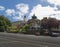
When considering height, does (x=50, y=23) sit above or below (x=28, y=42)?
above

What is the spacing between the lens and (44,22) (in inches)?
3819

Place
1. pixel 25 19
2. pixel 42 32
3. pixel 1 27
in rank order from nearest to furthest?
1. pixel 42 32
2. pixel 1 27
3. pixel 25 19

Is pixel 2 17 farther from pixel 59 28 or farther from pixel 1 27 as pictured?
pixel 59 28

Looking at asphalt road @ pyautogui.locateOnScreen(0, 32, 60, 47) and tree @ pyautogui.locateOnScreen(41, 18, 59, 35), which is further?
tree @ pyautogui.locateOnScreen(41, 18, 59, 35)

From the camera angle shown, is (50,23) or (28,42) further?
(50,23)

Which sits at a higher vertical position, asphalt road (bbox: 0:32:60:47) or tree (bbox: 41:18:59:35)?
tree (bbox: 41:18:59:35)

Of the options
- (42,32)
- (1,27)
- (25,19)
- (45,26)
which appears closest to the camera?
(42,32)

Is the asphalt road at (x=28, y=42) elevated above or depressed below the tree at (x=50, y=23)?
below

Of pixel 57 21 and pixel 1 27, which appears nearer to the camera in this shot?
pixel 57 21

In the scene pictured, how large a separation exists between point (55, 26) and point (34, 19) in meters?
28.4

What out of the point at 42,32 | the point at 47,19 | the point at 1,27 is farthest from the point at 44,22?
the point at 42,32

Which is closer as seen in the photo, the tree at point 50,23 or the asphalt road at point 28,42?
the asphalt road at point 28,42

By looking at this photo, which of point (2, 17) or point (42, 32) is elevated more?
point (2, 17)

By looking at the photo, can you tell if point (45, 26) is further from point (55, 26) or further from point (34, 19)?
point (34, 19)
